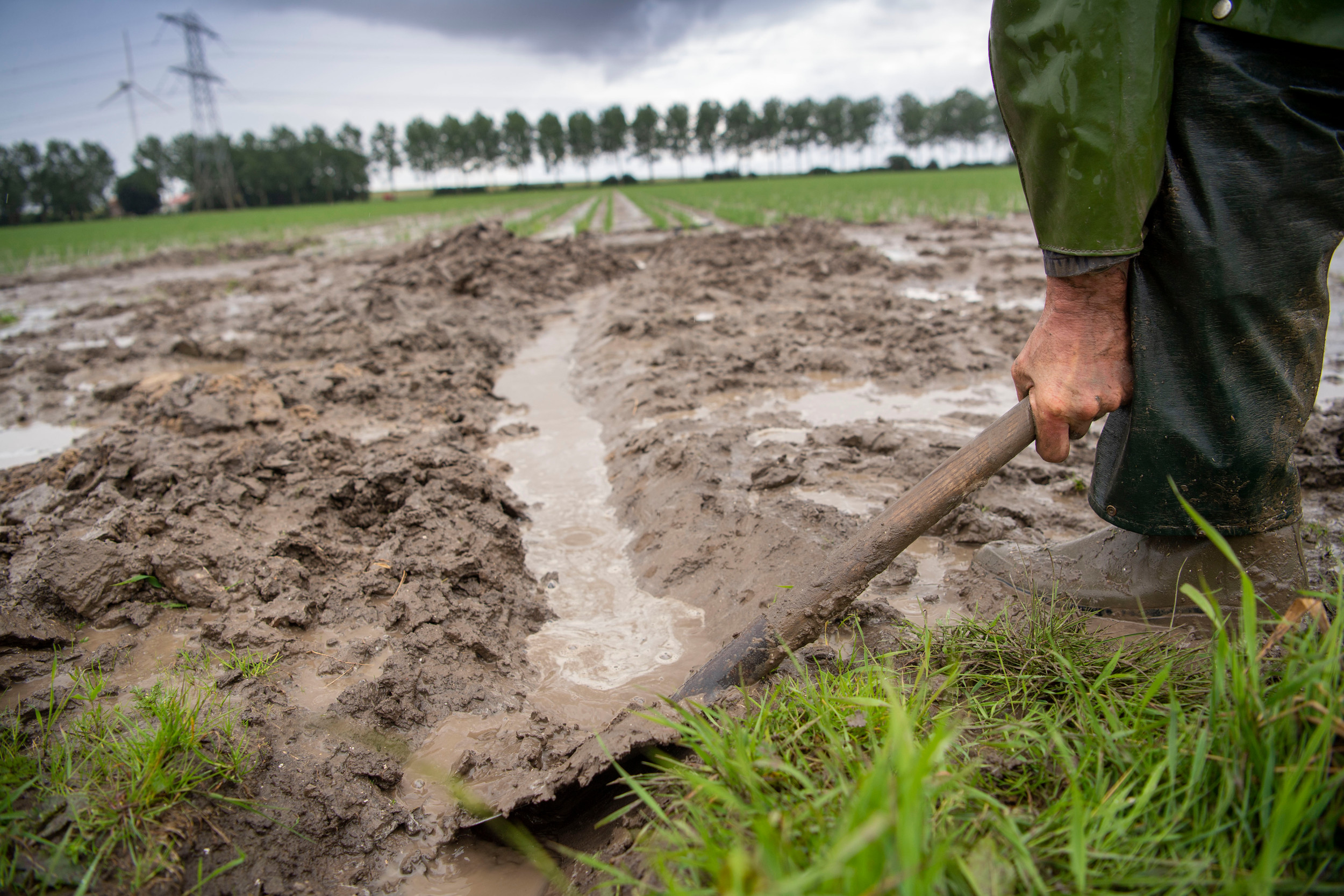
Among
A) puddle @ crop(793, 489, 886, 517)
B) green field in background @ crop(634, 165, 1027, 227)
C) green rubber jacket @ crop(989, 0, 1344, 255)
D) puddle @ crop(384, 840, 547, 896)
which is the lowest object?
puddle @ crop(384, 840, 547, 896)

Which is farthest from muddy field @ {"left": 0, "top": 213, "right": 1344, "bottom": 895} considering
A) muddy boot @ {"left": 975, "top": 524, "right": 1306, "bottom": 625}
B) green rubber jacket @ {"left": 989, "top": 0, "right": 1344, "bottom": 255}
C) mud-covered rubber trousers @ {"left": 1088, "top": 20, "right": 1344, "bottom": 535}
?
green rubber jacket @ {"left": 989, "top": 0, "right": 1344, "bottom": 255}

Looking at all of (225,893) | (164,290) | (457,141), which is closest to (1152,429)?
(225,893)

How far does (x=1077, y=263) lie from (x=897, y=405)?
278 centimetres

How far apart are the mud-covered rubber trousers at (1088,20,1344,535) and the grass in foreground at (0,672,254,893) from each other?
2501 mm

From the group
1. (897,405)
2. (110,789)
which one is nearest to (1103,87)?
(110,789)

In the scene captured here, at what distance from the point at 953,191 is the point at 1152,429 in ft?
87.1

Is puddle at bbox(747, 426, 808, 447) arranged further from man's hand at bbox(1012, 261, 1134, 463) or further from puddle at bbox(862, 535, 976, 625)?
man's hand at bbox(1012, 261, 1134, 463)

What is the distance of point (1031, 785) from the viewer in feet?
4.41

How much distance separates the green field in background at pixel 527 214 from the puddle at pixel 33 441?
13.3 meters

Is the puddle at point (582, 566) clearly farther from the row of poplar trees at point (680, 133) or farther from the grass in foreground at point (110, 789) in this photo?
the row of poplar trees at point (680, 133)

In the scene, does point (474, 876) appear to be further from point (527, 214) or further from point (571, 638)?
point (527, 214)

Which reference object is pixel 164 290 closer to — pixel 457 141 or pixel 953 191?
pixel 953 191

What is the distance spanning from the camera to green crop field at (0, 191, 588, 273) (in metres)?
20.2

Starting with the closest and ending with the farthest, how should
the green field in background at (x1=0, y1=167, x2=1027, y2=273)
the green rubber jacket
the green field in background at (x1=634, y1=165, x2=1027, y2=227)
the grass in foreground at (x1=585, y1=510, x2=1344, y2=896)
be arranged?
the grass in foreground at (x1=585, y1=510, x2=1344, y2=896)
the green rubber jacket
the green field in background at (x1=634, y1=165, x2=1027, y2=227)
the green field in background at (x1=0, y1=167, x2=1027, y2=273)
